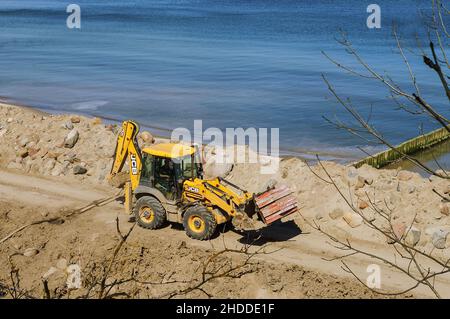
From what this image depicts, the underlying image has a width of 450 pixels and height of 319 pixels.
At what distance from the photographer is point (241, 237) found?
55.7 feet

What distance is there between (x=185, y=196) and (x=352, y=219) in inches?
197

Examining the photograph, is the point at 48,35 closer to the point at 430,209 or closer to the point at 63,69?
the point at 63,69

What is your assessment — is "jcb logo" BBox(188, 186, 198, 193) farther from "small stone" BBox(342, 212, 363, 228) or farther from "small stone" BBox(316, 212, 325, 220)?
"small stone" BBox(342, 212, 363, 228)

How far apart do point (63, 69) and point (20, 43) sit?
22.8 metres

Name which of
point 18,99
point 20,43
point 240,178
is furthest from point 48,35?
point 240,178

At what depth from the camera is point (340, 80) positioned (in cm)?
4616

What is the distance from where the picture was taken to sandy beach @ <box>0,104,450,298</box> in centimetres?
1512

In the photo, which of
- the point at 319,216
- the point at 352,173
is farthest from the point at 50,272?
the point at 352,173

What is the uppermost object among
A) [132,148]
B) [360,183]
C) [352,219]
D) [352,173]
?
[132,148]

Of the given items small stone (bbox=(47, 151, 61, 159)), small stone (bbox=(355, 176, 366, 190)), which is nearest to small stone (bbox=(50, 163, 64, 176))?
small stone (bbox=(47, 151, 61, 159))

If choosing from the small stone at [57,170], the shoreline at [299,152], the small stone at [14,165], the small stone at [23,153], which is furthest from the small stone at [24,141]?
the shoreline at [299,152]

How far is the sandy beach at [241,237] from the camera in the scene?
15.1 m

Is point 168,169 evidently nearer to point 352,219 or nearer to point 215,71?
point 352,219

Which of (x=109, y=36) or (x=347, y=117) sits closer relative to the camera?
(x=347, y=117)
